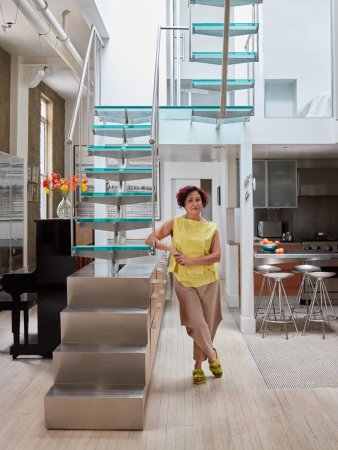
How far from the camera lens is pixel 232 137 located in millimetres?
6266

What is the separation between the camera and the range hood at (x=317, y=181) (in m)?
8.69

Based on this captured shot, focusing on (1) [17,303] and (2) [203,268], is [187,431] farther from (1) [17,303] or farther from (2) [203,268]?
(1) [17,303]

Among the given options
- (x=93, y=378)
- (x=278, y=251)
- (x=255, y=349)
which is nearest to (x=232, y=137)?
(x=278, y=251)

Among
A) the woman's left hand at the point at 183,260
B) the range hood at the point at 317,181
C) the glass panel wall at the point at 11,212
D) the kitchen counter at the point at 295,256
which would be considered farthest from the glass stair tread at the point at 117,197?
the range hood at the point at 317,181

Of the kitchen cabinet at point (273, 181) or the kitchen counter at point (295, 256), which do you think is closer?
the kitchen counter at point (295, 256)

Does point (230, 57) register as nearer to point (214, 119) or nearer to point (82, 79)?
point (214, 119)

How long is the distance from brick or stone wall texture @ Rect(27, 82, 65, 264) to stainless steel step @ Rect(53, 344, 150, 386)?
250 inches

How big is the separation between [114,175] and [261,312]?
340cm

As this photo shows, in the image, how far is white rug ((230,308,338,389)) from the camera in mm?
4461

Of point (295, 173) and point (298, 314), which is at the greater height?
point (295, 173)

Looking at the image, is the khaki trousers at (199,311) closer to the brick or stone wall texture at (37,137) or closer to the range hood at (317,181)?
the range hood at (317,181)

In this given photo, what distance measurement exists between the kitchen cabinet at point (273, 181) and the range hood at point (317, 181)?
0.16 metres

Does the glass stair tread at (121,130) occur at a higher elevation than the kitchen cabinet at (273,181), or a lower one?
higher

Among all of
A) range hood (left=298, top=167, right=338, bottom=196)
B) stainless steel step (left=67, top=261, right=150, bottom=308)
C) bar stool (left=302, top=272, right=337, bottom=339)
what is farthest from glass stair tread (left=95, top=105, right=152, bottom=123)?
range hood (left=298, top=167, right=338, bottom=196)
